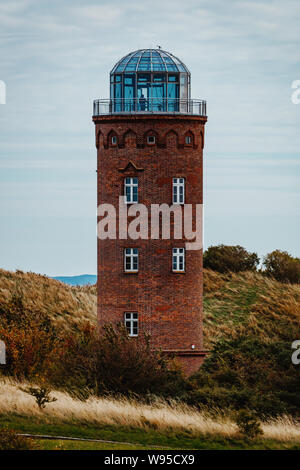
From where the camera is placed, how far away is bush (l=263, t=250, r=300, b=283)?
69.6 m

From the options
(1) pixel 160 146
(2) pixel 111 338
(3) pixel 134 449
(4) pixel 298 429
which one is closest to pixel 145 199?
(1) pixel 160 146

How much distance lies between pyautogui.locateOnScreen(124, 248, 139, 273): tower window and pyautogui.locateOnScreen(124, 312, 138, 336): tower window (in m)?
1.96

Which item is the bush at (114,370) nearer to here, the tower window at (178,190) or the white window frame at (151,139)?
the tower window at (178,190)

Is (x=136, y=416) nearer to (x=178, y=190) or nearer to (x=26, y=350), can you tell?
(x=26, y=350)

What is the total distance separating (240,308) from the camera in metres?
60.3

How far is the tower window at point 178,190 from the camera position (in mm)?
42562

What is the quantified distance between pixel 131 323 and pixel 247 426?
13.0 m

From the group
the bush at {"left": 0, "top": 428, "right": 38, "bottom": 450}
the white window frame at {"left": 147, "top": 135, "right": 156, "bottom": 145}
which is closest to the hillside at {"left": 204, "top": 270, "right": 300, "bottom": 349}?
the white window frame at {"left": 147, "top": 135, "right": 156, "bottom": 145}

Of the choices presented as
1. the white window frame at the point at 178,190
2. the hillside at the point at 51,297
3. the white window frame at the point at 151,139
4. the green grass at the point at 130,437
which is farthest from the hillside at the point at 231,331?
the white window frame at the point at 151,139

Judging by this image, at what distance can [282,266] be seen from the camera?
2778 inches

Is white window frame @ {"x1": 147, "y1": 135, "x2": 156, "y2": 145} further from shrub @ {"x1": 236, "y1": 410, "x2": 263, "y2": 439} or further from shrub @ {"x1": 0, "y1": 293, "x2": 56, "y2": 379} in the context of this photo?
shrub @ {"x1": 236, "y1": 410, "x2": 263, "y2": 439}

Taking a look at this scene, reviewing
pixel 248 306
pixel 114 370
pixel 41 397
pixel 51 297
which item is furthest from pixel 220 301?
pixel 41 397
